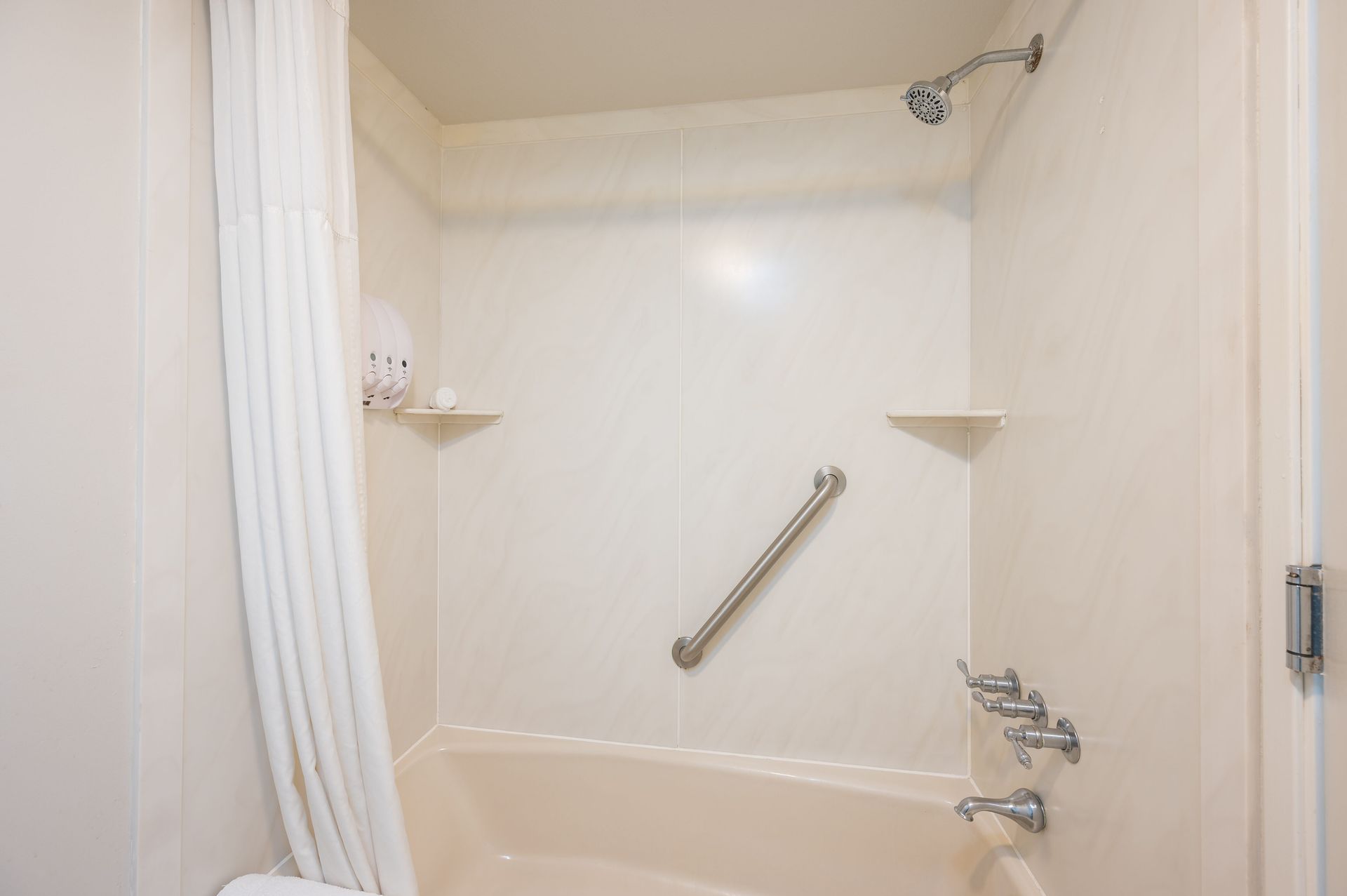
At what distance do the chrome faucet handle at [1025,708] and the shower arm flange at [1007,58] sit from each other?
3.52 feet

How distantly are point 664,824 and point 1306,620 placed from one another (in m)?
1.35

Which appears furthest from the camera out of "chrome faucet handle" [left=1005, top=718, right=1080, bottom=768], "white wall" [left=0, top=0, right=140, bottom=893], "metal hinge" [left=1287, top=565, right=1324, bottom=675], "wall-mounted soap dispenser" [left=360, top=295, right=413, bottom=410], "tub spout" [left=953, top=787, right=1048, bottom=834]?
"wall-mounted soap dispenser" [left=360, top=295, right=413, bottom=410]

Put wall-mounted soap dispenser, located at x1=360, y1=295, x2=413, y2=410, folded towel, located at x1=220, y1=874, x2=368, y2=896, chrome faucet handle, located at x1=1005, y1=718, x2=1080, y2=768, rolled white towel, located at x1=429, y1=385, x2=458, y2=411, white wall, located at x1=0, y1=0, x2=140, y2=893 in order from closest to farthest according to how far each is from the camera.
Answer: white wall, located at x1=0, y1=0, x2=140, y2=893 < folded towel, located at x1=220, y1=874, x2=368, y2=896 < chrome faucet handle, located at x1=1005, y1=718, x2=1080, y2=768 < wall-mounted soap dispenser, located at x1=360, y1=295, x2=413, y2=410 < rolled white towel, located at x1=429, y1=385, x2=458, y2=411

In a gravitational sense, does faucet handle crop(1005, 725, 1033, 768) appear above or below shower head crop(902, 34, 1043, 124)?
below

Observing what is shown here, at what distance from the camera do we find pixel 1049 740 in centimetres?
98

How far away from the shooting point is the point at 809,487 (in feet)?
4.94

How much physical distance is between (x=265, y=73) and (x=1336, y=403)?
132cm

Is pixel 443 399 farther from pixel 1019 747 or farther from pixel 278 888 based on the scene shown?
pixel 1019 747

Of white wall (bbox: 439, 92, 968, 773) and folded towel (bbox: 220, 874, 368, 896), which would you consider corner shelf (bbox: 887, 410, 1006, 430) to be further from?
folded towel (bbox: 220, 874, 368, 896)

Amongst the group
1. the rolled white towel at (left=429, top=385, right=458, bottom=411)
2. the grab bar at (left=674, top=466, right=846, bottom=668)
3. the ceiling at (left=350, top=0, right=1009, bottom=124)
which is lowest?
the grab bar at (left=674, top=466, right=846, bottom=668)

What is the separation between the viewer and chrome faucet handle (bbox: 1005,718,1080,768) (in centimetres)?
95

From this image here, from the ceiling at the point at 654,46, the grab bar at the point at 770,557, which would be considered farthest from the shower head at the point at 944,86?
the grab bar at the point at 770,557

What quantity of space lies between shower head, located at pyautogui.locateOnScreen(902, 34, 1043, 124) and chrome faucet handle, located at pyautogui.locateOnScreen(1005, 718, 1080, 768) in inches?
40.6

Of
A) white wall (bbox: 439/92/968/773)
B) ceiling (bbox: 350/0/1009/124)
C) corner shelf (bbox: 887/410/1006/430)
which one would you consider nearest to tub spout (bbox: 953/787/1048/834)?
white wall (bbox: 439/92/968/773)
